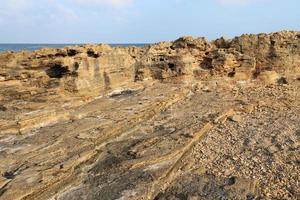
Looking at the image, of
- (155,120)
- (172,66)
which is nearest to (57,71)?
(172,66)

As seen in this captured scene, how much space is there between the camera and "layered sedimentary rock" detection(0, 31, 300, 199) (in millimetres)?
13672

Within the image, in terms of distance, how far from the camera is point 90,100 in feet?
72.6

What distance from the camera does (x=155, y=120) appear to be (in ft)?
62.8

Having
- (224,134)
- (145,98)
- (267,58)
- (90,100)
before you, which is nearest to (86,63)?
(90,100)

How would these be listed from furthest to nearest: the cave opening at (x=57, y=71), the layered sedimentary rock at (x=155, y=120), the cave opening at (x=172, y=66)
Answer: the cave opening at (x=172, y=66) < the cave opening at (x=57, y=71) < the layered sedimentary rock at (x=155, y=120)

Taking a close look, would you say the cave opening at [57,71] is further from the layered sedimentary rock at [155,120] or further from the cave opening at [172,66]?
the cave opening at [172,66]

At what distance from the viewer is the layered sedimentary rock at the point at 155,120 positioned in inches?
538

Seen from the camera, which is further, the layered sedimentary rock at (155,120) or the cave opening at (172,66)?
the cave opening at (172,66)

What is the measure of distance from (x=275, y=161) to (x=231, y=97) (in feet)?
24.0

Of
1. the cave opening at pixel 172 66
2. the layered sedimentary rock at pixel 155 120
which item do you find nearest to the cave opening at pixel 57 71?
the layered sedimentary rock at pixel 155 120

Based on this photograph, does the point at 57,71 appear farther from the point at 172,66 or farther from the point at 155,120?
the point at 155,120

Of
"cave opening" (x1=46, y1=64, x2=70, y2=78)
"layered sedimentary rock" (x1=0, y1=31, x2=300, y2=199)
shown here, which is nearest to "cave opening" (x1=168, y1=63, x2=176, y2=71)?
"layered sedimentary rock" (x1=0, y1=31, x2=300, y2=199)

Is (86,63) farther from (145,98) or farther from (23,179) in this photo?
(23,179)

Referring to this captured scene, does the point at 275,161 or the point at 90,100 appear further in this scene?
the point at 90,100
